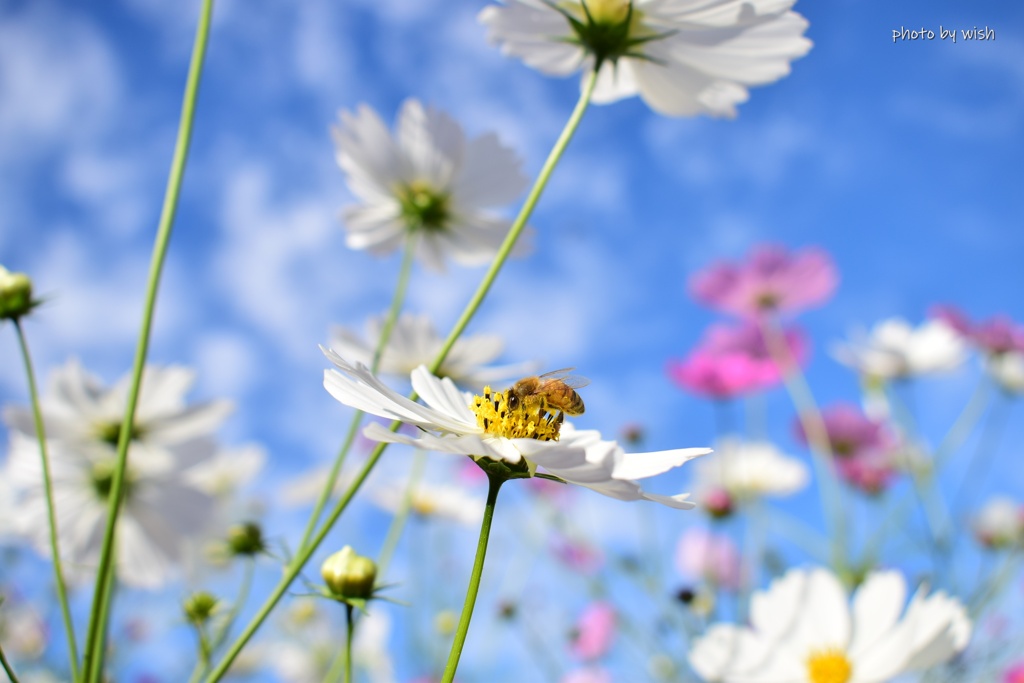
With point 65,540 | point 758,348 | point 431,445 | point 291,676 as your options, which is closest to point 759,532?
point 758,348

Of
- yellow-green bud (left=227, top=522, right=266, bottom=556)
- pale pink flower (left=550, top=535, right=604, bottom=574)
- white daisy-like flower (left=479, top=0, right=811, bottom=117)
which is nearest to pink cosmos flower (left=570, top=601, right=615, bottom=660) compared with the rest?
pale pink flower (left=550, top=535, right=604, bottom=574)

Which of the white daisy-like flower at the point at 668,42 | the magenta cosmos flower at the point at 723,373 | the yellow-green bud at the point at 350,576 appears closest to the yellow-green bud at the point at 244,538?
the yellow-green bud at the point at 350,576

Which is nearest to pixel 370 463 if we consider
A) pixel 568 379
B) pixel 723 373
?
pixel 568 379

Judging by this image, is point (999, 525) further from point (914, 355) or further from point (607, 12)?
point (607, 12)

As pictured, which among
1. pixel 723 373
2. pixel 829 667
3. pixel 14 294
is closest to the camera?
pixel 14 294

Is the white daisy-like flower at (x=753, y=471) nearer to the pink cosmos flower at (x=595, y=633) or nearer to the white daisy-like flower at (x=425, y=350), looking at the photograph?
the pink cosmos flower at (x=595, y=633)
